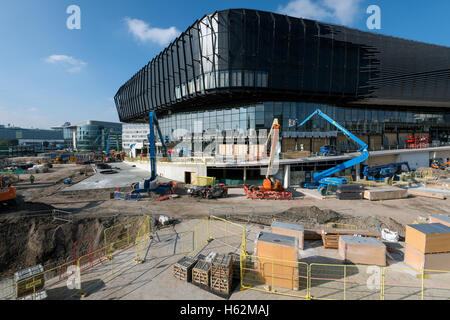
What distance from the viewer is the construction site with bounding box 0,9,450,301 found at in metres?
7.77

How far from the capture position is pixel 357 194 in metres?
21.8

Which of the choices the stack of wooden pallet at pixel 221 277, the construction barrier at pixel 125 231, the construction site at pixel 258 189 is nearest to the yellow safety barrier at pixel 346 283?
the construction site at pixel 258 189

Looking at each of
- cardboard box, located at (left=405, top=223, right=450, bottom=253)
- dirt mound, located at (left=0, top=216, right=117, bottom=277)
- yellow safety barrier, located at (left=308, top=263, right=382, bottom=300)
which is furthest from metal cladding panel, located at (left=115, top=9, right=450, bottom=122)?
yellow safety barrier, located at (left=308, top=263, right=382, bottom=300)

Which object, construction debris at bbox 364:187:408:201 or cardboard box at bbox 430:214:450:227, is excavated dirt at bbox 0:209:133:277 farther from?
construction debris at bbox 364:187:408:201

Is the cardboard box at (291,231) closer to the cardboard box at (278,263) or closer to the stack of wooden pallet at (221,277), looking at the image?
the cardboard box at (278,263)

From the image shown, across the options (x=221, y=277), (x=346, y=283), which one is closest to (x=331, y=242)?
(x=346, y=283)

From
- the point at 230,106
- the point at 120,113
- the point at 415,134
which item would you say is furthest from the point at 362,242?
the point at 120,113

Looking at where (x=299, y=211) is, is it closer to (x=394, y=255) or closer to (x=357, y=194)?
(x=394, y=255)

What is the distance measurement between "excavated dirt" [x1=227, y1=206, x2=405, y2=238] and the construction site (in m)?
0.15

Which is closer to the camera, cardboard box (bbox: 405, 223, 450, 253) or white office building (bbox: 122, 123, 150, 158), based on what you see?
cardboard box (bbox: 405, 223, 450, 253)

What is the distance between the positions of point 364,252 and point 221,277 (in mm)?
6416

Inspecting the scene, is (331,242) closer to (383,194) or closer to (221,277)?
(221,277)

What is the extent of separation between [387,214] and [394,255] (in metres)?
9.26

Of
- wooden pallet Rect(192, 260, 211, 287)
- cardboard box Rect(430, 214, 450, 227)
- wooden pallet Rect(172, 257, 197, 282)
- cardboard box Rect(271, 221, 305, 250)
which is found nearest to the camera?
wooden pallet Rect(192, 260, 211, 287)
